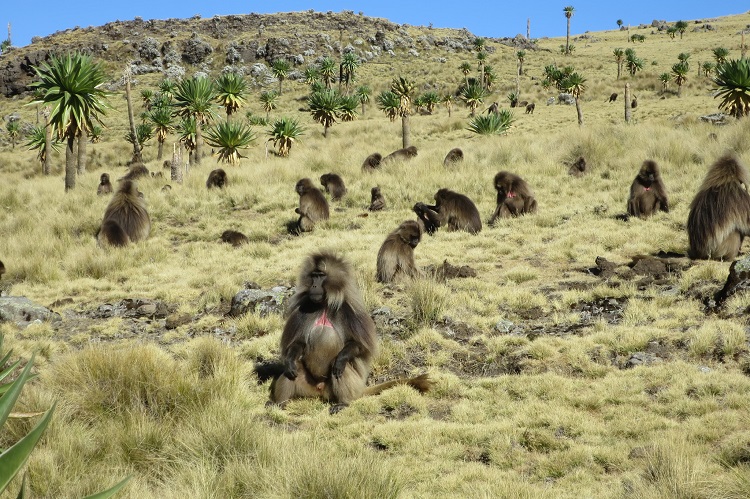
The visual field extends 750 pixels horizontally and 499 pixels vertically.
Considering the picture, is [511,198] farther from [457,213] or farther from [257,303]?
[257,303]

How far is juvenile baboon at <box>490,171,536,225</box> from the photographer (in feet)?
52.5

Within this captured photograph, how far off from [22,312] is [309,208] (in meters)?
7.94

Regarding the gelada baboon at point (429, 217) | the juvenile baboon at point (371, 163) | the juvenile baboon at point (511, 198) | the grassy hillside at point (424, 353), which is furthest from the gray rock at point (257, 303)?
the juvenile baboon at point (371, 163)

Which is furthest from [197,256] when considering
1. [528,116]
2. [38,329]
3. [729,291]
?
[528,116]

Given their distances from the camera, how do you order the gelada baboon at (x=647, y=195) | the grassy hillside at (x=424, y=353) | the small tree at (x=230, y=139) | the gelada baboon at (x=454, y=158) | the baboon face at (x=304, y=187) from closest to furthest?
the grassy hillside at (x=424, y=353) → the gelada baboon at (x=647, y=195) → the baboon face at (x=304, y=187) → the gelada baboon at (x=454, y=158) → the small tree at (x=230, y=139)

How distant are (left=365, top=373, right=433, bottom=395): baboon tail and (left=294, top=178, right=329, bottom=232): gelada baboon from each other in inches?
407

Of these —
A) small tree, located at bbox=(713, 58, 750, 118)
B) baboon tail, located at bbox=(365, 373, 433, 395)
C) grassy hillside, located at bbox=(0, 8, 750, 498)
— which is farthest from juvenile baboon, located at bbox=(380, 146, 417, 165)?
baboon tail, located at bbox=(365, 373, 433, 395)

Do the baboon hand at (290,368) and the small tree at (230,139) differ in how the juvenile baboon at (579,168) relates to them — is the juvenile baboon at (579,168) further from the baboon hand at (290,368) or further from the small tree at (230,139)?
the baboon hand at (290,368)

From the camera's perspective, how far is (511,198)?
16047mm

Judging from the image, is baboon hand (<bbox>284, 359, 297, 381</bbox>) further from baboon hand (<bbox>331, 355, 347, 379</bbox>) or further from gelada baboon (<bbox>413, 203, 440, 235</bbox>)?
gelada baboon (<bbox>413, 203, 440, 235</bbox>)

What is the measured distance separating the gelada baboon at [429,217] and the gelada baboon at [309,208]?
321 centimetres

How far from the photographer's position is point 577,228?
14484 millimetres

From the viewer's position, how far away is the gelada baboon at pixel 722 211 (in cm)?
995

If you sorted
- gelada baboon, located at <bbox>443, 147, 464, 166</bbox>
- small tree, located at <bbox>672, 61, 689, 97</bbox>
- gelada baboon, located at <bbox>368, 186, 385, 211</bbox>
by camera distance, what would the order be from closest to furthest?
gelada baboon, located at <bbox>368, 186, 385, 211</bbox>, gelada baboon, located at <bbox>443, 147, 464, 166</bbox>, small tree, located at <bbox>672, 61, 689, 97</bbox>
